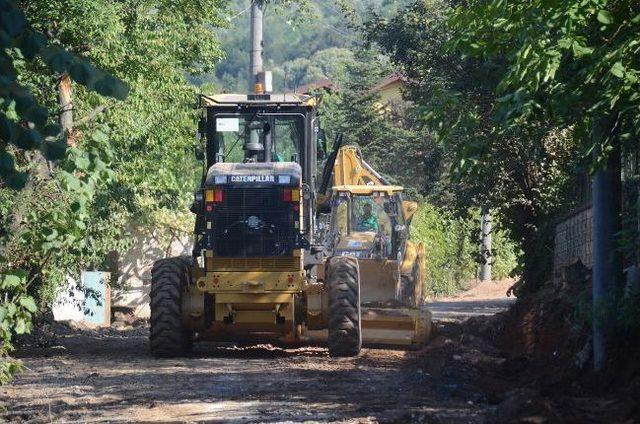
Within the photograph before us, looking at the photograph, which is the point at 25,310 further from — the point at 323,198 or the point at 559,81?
the point at 559,81

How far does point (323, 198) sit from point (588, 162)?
7.68 meters

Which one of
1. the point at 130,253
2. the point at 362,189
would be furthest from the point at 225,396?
the point at 130,253

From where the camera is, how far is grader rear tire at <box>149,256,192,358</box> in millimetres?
18812

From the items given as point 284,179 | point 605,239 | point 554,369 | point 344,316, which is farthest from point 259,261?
point 605,239

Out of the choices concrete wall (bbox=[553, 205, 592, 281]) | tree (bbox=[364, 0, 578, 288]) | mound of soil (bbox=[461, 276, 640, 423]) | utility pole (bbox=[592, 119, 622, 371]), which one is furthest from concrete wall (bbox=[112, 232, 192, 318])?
utility pole (bbox=[592, 119, 622, 371])

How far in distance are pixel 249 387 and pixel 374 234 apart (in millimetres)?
12176

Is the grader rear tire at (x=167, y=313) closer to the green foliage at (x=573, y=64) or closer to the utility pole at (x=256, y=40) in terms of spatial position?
the green foliage at (x=573, y=64)

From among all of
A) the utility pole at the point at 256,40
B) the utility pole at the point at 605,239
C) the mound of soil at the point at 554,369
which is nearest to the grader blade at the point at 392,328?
the mound of soil at the point at 554,369

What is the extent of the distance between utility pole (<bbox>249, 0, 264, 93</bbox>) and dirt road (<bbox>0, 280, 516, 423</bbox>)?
10.2 m

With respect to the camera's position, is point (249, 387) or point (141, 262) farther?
point (141, 262)

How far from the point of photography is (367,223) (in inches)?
1065

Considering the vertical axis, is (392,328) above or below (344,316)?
below

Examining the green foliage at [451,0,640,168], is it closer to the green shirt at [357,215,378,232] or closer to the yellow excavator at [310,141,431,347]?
the yellow excavator at [310,141,431,347]

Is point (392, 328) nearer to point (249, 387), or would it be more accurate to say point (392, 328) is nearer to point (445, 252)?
point (249, 387)
